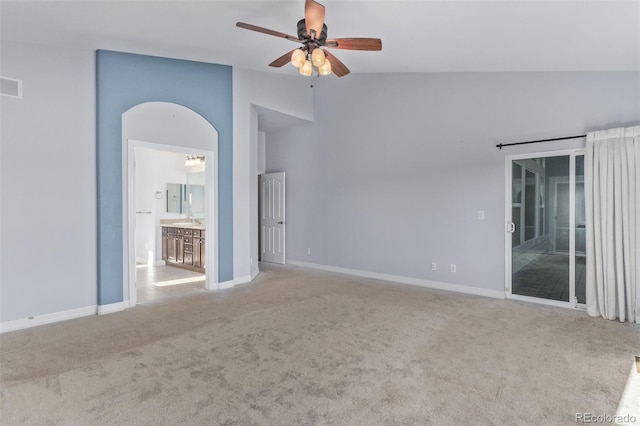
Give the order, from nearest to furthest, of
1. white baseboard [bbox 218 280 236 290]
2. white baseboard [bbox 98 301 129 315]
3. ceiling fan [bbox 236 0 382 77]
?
ceiling fan [bbox 236 0 382 77]
white baseboard [bbox 98 301 129 315]
white baseboard [bbox 218 280 236 290]

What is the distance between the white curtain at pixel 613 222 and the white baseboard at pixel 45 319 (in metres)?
5.75

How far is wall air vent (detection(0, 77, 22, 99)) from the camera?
3217mm

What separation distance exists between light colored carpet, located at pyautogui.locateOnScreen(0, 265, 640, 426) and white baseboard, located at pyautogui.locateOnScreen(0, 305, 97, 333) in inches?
6.0

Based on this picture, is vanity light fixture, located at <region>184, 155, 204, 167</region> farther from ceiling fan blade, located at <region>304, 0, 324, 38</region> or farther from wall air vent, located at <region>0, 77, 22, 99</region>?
ceiling fan blade, located at <region>304, 0, 324, 38</region>

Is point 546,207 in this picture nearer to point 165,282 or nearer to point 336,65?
point 336,65

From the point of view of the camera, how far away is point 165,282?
17.5 feet

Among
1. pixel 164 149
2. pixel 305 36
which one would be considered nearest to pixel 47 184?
pixel 164 149

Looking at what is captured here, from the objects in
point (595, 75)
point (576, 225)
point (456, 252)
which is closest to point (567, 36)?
point (595, 75)


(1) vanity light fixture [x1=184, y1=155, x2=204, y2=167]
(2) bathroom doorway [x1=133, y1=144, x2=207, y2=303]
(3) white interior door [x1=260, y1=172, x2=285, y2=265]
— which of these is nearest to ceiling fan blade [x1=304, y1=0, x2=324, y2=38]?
(2) bathroom doorway [x1=133, y1=144, x2=207, y2=303]

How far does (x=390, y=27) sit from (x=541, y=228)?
3.25m

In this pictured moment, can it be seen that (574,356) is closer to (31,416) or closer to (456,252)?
(456,252)

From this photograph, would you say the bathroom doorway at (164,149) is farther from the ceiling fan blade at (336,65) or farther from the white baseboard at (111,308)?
the ceiling fan blade at (336,65)

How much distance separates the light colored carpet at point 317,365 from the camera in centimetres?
198

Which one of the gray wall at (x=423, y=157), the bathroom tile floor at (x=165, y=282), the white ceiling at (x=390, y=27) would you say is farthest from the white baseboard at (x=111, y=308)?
the gray wall at (x=423, y=157)
